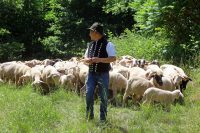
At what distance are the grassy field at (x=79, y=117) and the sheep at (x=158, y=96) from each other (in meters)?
0.25

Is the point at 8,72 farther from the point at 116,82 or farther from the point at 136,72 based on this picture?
the point at 136,72

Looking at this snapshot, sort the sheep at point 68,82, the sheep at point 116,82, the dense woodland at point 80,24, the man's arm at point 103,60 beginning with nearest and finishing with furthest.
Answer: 1. the man's arm at point 103,60
2. the sheep at point 116,82
3. the sheep at point 68,82
4. the dense woodland at point 80,24

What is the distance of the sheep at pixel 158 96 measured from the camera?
10.1 m

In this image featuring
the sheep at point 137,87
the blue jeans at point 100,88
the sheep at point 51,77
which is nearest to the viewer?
the blue jeans at point 100,88

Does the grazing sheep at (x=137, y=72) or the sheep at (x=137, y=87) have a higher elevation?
the grazing sheep at (x=137, y=72)

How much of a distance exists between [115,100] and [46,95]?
1948mm

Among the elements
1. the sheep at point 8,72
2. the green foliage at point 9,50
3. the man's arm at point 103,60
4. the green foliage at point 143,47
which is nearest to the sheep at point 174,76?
the man's arm at point 103,60

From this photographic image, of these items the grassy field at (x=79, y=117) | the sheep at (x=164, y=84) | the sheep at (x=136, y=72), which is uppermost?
the sheep at (x=136, y=72)

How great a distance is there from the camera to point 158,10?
1516cm

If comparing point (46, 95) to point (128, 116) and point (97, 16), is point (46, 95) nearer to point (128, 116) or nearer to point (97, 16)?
point (128, 116)

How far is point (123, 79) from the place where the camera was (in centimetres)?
1131

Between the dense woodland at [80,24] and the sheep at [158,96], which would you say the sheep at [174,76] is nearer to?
the sheep at [158,96]

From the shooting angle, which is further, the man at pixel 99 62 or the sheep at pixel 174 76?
the sheep at pixel 174 76

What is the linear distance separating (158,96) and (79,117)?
2.03 m
